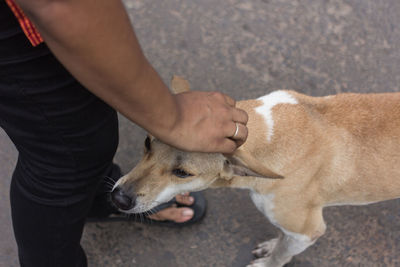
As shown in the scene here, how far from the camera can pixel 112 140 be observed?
186cm

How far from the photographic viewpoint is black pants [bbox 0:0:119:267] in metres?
1.44

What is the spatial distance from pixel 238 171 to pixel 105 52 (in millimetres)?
1210

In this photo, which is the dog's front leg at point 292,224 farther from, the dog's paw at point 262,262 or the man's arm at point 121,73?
the man's arm at point 121,73

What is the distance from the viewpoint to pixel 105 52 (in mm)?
1150

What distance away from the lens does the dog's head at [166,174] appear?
2133mm

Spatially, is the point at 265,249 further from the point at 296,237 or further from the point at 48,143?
the point at 48,143

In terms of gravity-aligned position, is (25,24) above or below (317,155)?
above

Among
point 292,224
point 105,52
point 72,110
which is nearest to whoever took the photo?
point 105,52

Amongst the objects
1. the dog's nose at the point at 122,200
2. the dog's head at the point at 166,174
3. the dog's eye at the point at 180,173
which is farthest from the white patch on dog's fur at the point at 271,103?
the dog's nose at the point at 122,200

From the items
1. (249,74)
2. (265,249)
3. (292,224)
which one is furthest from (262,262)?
(249,74)

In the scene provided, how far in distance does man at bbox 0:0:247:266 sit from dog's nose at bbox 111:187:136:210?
24 cm

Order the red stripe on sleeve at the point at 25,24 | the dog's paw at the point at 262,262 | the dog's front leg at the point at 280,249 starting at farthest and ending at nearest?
the dog's paw at the point at 262,262, the dog's front leg at the point at 280,249, the red stripe on sleeve at the point at 25,24

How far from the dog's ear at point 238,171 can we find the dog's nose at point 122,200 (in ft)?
1.81

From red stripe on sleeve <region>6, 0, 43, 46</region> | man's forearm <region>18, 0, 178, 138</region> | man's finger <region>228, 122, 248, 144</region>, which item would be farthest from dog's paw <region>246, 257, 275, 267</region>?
red stripe on sleeve <region>6, 0, 43, 46</region>
